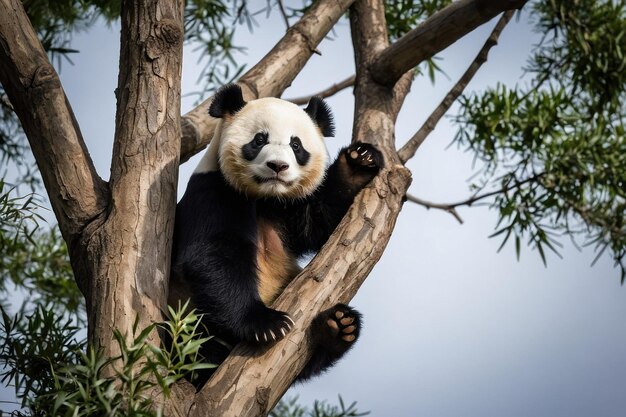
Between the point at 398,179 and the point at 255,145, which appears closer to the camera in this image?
the point at 398,179

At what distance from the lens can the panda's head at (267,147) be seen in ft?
10.7

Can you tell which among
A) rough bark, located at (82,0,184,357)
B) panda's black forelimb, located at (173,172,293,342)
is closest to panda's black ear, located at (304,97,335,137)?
panda's black forelimb, located at (173,172,293,342)

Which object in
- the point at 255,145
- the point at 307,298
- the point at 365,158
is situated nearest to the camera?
the point at 307,298

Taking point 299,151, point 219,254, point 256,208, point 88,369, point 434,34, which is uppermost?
point 434,34

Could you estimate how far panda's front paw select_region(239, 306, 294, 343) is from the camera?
255cm

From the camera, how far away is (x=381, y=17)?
4094 millimetres

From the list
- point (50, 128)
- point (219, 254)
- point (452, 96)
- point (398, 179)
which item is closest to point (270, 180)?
point (219, 254)

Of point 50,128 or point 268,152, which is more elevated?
point 268,152

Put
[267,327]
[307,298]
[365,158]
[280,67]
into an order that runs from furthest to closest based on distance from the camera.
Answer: [280,67]
[365,158]
[307,298]
[267,327]

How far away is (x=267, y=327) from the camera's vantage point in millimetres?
→ 2582

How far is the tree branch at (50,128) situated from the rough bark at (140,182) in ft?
0.25

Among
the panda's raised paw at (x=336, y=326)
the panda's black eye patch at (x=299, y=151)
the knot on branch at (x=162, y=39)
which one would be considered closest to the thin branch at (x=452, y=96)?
the panda's black eye patch at (x=299, y=151)

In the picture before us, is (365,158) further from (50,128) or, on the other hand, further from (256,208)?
(50,128)

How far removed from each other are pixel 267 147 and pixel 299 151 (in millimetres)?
152
